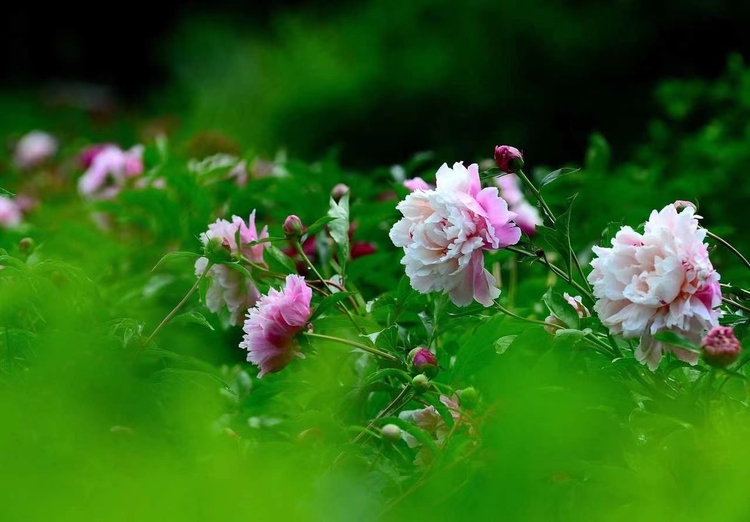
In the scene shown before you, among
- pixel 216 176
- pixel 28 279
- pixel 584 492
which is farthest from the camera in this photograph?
pixel 216 176

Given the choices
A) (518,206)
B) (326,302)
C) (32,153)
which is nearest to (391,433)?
(326,302)

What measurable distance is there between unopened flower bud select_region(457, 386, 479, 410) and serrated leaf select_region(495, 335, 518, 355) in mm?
119

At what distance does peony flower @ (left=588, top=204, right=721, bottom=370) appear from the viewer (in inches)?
45.0

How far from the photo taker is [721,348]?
3.52 feet

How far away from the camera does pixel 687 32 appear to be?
6.54 m

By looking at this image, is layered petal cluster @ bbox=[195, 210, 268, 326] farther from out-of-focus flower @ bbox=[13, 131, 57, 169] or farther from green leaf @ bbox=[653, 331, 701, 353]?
out-of-focus flower @ bbox=[13, 131, 57, 169]

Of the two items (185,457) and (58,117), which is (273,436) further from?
(58,117)

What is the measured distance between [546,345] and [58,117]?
35.7 feet

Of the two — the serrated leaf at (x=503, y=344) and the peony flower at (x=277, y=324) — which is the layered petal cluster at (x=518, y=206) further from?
the peony flower at (x=277, y=324)

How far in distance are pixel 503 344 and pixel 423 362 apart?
0.46 ft

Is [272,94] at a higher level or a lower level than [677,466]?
lower

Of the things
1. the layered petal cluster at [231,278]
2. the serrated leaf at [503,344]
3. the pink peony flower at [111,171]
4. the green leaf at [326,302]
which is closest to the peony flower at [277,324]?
the green leaf at [326,302]

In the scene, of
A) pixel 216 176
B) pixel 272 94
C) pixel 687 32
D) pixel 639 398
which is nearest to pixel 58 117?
pixel 272 94

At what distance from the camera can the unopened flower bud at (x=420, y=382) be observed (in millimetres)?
1188
